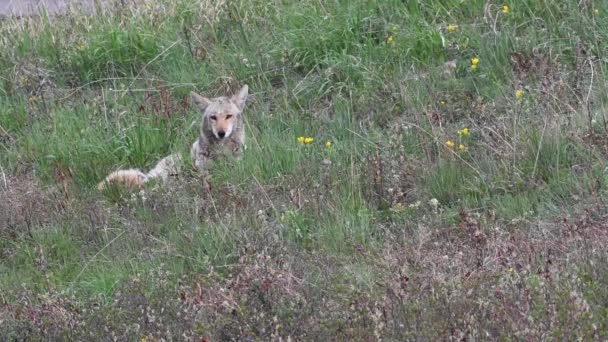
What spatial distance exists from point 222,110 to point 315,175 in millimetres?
1763

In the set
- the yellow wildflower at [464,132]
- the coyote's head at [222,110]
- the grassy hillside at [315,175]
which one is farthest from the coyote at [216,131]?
the yellow wildflower at [464,132]

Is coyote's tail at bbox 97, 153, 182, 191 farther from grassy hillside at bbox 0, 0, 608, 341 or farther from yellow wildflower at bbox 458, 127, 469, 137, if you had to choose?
yellow wildflower at bbox 458, 127, 469, 137

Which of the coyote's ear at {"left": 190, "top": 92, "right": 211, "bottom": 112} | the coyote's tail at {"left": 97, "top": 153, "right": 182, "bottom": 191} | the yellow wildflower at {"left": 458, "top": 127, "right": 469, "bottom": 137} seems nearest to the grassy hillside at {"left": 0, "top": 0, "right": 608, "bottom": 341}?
the yellow wildflower at {"left": 458, "top": 127, "right": 469, "bottom": 137}

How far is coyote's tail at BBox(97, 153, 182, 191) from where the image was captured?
840cm

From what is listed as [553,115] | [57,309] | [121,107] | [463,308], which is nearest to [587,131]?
[553,115]

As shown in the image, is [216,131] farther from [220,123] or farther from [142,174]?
[142,174]

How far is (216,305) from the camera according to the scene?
5.64m

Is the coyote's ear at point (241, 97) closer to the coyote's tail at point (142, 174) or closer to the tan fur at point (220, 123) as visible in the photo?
the tan fur at point (220, 123)

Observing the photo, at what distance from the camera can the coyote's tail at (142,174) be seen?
8398mm

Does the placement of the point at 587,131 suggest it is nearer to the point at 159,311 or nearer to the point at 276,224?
the point at 276,224

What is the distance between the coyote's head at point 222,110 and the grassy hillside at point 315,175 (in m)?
0.25

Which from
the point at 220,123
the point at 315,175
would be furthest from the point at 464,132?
the point at 220,123

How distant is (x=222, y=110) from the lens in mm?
9375

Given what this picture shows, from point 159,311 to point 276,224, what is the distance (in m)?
1.29
